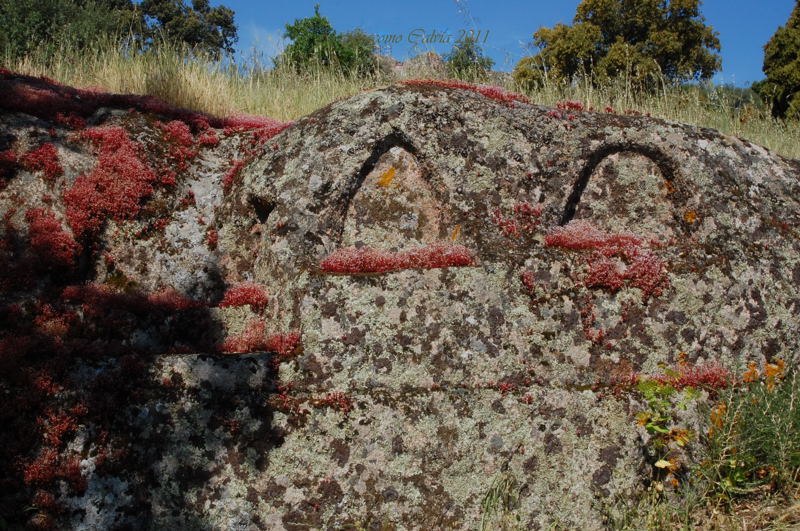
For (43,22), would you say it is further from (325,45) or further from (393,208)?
(393,208)

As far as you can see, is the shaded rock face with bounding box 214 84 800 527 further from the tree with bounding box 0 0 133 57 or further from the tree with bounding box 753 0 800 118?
→ the tree with bounding box 753 0 800 118

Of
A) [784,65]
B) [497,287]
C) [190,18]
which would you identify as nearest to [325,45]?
[497,287]

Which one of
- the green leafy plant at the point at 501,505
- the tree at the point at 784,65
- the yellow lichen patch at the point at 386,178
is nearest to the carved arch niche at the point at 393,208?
the yellow lichen patch at the point at 386,178

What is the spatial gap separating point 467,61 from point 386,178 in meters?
8.89

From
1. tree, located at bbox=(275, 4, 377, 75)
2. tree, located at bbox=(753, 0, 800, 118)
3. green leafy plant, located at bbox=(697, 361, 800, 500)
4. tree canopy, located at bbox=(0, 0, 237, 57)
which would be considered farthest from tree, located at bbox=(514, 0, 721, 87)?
green leafy plant, located at bbox=(697, 361, 800, 500)

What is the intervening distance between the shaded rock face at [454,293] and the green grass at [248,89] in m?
3.13

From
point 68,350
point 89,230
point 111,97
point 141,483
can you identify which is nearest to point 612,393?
point 141,483

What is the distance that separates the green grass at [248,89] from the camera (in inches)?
418

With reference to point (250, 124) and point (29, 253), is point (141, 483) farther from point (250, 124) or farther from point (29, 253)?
point (250, 124)

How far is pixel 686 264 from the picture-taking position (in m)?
6.20

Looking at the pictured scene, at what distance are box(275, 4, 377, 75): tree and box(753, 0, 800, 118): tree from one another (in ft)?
48.0

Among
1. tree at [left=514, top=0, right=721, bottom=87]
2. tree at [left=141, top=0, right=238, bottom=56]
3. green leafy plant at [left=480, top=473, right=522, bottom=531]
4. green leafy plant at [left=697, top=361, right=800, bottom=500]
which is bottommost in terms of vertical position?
green leafy plant at [left=480, top=473, right=522, bottom=531]

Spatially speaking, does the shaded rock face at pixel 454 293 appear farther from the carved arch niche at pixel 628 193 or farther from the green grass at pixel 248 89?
the green grass at pixel 248 89

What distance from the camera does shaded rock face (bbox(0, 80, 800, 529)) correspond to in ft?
16.5
